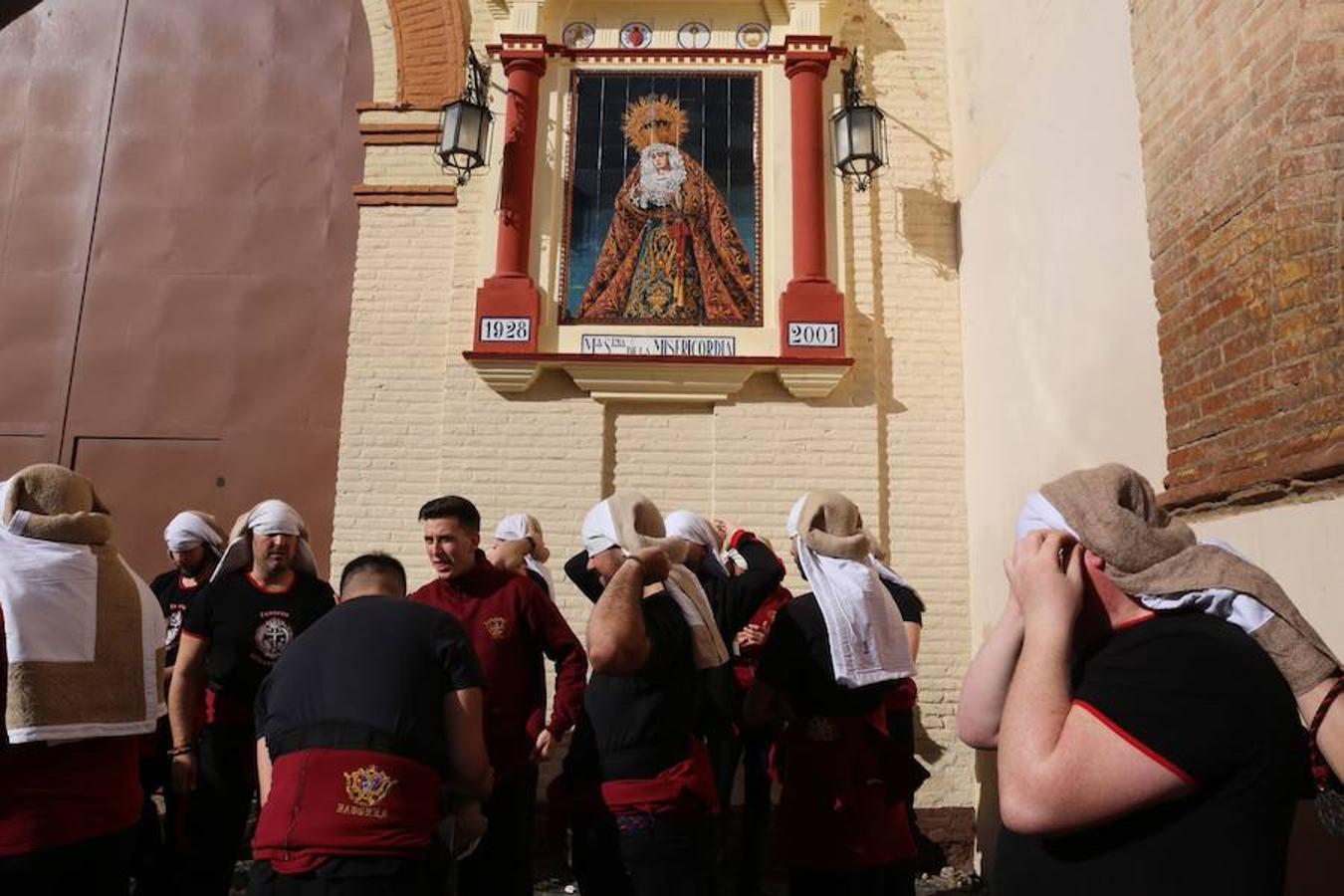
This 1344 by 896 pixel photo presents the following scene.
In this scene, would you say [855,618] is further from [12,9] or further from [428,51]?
[12,9]

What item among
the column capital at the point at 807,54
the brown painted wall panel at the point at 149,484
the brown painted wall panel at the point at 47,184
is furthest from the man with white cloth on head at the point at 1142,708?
the brown painted wall panel at the point at 47,184

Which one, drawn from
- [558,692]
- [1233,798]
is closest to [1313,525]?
[1233,798]

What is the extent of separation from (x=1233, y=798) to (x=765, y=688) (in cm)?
173

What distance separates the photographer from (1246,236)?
357cm

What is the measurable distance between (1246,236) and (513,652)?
3.15 m

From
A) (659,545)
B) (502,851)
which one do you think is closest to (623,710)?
(659,545)

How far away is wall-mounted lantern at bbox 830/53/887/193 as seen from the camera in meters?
6.57

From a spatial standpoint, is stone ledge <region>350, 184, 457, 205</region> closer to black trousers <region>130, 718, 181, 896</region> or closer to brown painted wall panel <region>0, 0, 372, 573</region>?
brown painted wall panel <region>0, 0, 372, 573</region>

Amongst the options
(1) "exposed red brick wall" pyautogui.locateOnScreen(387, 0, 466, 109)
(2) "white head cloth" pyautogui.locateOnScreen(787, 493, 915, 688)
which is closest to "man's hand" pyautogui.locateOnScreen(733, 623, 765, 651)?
(2) "white head cloth" pyautogui.locateOnScreen(787, 493, 915, 688)

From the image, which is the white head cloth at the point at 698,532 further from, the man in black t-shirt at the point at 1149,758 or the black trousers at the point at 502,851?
the man in black t-shirt at the point at 1149,758

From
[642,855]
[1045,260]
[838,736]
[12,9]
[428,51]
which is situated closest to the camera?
[642,855]

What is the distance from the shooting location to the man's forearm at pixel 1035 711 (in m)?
1.65

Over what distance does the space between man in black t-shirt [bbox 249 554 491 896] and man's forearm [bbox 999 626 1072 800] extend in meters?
1.52

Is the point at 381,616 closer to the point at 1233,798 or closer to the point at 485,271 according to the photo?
the point at 1233,798
